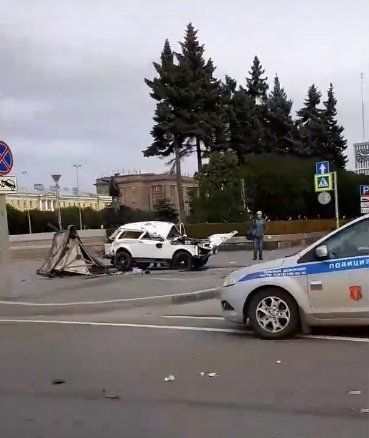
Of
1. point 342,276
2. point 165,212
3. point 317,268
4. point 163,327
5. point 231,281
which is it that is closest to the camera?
point 342,276

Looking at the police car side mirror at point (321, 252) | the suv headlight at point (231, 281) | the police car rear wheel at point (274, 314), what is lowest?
the police car rear wheel at point (274, 314)

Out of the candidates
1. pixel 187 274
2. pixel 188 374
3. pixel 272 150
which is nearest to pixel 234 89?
pixel 272 150

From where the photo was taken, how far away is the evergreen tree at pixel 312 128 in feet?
224

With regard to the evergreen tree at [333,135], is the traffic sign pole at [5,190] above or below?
below

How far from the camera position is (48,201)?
390ft

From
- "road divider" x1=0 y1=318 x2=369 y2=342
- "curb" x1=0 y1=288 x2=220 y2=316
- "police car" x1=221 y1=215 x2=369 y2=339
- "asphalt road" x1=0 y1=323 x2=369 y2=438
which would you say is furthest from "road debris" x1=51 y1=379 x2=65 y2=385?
"curb" x1=0 y1=288 x2=220 y2=316

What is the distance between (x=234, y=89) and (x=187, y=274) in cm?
4941

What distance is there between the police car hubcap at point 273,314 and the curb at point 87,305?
4563 millimetres

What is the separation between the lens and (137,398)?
5688 mm

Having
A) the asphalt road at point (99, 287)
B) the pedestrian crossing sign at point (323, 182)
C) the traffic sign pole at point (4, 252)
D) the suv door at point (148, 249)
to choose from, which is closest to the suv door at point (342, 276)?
the asphalt road at point (99, 287)

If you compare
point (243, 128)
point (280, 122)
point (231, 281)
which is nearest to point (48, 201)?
point (280, 122)

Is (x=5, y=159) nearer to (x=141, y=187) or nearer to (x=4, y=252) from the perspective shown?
(x=4, y=252)

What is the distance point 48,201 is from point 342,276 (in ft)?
375

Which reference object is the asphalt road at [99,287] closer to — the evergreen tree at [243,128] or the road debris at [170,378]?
the road debris at [170,378]
